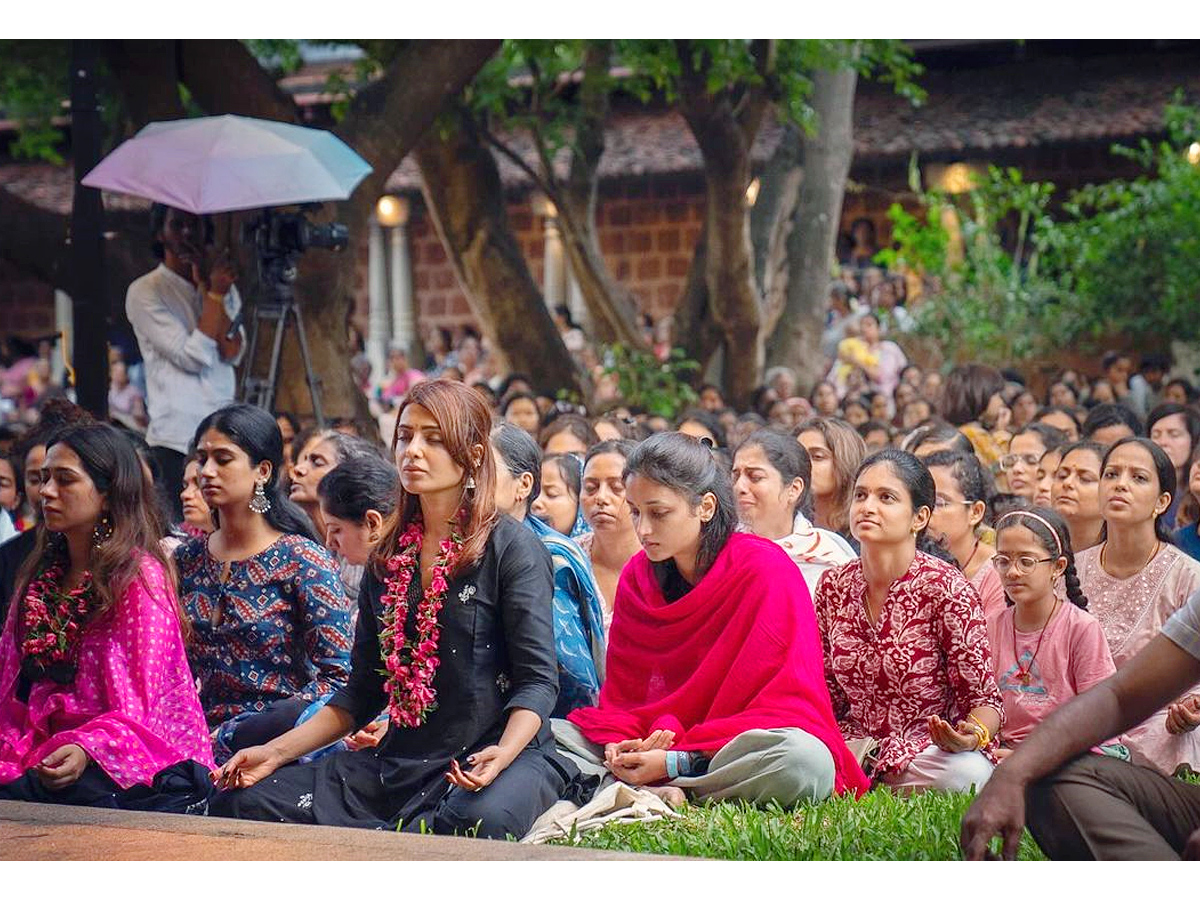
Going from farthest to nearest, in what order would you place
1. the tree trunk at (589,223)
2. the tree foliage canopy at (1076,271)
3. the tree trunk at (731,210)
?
the tree foliage canopy at (1076,271) < the tree trunk at (589,223) < the tree trunk at (731,210)

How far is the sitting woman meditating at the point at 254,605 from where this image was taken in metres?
6.16

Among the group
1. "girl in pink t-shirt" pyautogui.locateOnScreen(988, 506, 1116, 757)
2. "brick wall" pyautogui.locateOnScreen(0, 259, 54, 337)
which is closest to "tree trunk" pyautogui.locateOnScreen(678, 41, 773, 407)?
"girl in pink t-shirt" pyautogui.locateOnScreen(988, 506, 1116, 757)

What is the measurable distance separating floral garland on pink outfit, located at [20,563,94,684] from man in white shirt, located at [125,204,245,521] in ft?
11.4

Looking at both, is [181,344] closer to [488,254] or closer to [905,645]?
[905,645]

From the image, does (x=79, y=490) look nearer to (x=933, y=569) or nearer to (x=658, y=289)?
(x=933, y=569)

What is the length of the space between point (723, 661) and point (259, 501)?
5.58 feet

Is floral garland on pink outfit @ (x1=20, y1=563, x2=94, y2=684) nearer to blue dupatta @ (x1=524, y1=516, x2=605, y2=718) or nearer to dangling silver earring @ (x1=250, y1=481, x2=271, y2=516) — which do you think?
dangling silver earring @ (x1=250, y1=481, x2=271, y2=516)

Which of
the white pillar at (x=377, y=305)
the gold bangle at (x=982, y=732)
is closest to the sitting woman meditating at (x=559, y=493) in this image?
the gold bangle at (x=982, y=732)

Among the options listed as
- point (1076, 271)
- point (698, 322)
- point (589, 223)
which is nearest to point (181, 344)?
point (589, 223)

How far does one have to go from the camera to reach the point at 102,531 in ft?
19.2

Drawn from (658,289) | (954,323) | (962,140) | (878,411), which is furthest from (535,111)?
(658,289)

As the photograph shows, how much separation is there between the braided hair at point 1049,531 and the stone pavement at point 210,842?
2.36 metres

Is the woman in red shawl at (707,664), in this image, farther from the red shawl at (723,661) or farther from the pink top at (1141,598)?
the pink top at (1141,598)

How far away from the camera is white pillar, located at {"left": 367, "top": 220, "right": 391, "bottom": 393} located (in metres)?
23.2
